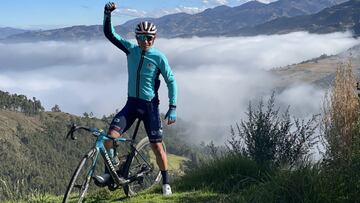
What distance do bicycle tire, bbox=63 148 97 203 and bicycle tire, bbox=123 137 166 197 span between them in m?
0.94

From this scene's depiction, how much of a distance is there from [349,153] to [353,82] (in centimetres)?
107

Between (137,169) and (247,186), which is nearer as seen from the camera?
(247,186)

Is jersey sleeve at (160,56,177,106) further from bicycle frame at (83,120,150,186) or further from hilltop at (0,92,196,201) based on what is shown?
hilltop at (0,92,196,201)

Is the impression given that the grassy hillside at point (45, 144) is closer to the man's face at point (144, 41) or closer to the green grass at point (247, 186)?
the green grass at point (247, 186)

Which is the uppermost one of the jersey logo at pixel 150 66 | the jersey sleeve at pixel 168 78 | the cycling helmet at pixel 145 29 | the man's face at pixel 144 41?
the cycling helmet at pixel 145 29

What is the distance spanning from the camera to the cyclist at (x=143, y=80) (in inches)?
254

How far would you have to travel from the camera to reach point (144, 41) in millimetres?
6484

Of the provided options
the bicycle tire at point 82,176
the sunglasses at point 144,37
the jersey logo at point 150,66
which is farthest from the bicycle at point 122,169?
the sunglasses at point 144,37

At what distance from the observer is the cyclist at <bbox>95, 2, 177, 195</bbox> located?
645 cm

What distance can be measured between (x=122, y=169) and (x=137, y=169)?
0.55 metres

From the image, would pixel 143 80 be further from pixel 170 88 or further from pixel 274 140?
pixel 274 140

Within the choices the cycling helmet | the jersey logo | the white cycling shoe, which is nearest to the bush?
the white cycling shoe

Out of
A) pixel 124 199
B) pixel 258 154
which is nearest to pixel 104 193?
pixel 124 199

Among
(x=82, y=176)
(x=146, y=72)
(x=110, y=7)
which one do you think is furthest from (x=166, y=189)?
(x=110, y=7)
